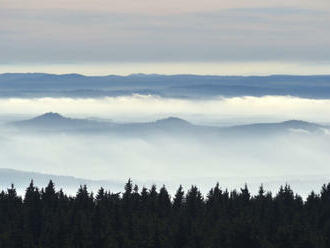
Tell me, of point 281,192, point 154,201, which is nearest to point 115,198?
point 154,201

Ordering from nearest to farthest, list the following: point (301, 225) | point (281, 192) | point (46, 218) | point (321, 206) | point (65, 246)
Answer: point (65, 246), point (301, 225), point (46, 218), point (321, 206), point (281, 192)

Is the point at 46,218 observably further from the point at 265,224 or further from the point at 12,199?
the point at 265,224

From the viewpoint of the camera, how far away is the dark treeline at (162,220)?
104m

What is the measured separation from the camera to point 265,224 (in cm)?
11212

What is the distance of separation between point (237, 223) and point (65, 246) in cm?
1882

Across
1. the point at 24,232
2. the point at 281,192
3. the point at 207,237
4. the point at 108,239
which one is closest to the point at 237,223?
the point at 207,237

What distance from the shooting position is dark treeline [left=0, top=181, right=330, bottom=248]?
10400cm

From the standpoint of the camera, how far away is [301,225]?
108m

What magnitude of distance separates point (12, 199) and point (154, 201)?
18.4m

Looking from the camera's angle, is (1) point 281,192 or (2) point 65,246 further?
(1) point 281,192

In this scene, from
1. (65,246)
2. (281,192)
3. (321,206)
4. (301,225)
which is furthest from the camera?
(281,192)

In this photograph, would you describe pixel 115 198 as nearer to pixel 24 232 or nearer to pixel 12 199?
pixel 12 199

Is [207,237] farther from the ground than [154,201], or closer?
closer

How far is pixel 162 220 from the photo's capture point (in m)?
115
